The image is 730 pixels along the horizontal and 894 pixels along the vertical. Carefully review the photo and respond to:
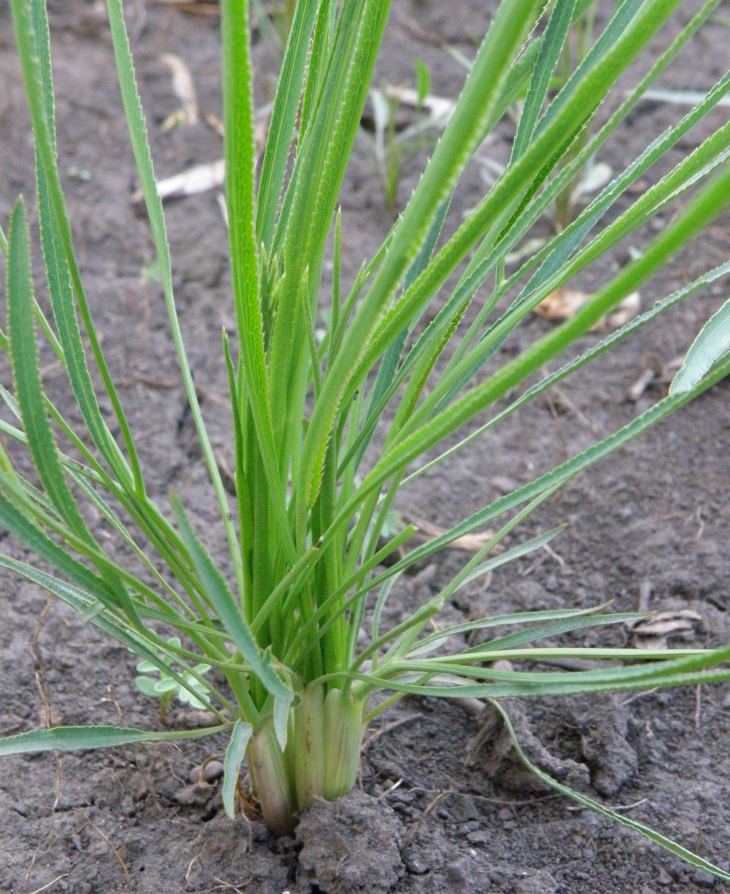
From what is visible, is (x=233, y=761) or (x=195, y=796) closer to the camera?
(x=233, y=761)

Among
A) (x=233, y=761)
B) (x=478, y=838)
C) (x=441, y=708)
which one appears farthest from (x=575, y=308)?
(x=233, y=761)

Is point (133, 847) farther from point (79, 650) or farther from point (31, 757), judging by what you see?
point (79, 650)

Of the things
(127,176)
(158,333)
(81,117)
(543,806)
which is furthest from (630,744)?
(81,117)

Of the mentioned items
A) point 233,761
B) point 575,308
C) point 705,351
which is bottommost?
point 233,761

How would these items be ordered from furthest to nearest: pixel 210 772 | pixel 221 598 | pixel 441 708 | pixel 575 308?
pixel 575 308
pixel 441 708
pixel 210 772
pixel 221 598

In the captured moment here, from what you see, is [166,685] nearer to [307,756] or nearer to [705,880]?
[307,756]

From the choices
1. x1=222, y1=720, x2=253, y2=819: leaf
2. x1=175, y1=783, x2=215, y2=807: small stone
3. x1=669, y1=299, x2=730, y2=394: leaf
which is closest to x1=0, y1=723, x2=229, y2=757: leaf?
x1=222, y1=720, x2=253, y2=819: leaf

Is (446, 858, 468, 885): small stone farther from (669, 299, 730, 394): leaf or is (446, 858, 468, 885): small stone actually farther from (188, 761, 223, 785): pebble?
(669, 299, 730, 394): leaf
